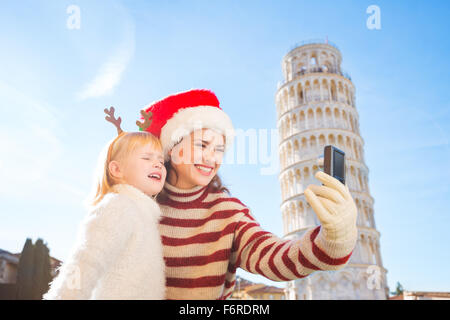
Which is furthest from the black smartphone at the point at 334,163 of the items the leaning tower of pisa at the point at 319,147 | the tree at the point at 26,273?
the leaning tower of pisa at the point at 319,147

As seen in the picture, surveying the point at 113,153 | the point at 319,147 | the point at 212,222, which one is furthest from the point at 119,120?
the point at 319,147

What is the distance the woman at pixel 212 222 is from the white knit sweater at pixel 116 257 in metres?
0.20

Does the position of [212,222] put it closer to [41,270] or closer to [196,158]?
[196,158]

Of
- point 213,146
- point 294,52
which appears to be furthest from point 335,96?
point 213,146

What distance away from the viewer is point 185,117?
7.62 feet

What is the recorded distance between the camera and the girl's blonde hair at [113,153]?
193cm

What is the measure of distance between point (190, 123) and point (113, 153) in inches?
20.6

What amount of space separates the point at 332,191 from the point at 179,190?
1046 mm

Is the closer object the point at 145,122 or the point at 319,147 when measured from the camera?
the point at 145,122

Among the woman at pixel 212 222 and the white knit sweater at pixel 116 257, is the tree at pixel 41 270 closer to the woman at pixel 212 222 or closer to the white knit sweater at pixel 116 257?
the woman at pixel 212 222

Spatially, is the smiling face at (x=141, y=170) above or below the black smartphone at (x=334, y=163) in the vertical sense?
above

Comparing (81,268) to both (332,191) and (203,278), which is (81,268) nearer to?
(203,278)
